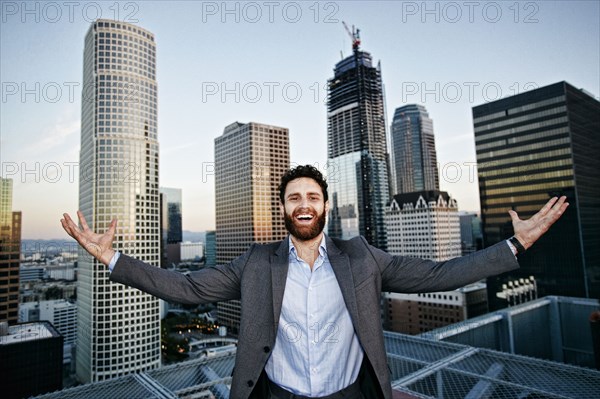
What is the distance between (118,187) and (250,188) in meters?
58.3

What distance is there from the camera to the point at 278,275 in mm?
3754

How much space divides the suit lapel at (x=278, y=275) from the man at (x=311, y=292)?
10 millimetres

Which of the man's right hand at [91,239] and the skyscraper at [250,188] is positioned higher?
the skyscraper at [250,188]

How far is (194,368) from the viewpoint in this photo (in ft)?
60.4

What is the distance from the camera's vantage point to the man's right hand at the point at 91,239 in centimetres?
361

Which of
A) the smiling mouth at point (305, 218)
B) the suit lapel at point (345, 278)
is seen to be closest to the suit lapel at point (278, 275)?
the smiling mouth at point (305, 218)

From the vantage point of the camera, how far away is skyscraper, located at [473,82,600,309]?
87.8 metres

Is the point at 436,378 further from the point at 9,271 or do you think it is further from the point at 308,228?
the point at 9,271

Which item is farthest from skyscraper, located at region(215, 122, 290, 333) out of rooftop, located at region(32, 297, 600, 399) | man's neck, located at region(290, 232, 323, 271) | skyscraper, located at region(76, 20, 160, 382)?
man's neck, located at region(290, 232, 323, 271)

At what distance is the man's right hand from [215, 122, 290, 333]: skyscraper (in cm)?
12572

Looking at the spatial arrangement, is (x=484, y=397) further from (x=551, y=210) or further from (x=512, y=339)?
(x=512, y=339)

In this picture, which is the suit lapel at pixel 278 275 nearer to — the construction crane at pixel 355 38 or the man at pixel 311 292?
the man at pixel 311 292

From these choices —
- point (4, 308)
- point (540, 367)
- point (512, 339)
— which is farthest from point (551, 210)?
point (4, 308)

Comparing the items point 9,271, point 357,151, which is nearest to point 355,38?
point 357,151
